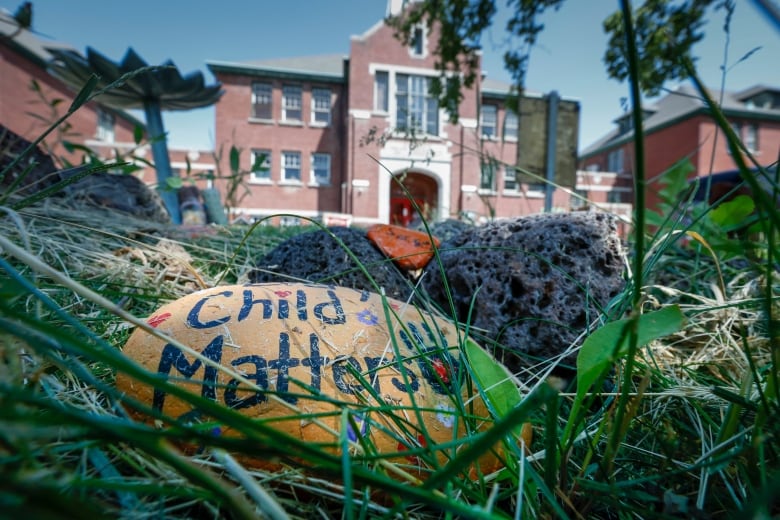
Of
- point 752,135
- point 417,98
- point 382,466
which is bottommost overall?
point 382,466

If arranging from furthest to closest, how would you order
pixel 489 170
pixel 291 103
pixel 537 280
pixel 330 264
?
pixel 291 103 < pixel 489 170 < pixel 330 264 < pixel 537 280

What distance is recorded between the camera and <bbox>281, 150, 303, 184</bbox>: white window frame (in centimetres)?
1823

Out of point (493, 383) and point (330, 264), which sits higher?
point (330, 264)

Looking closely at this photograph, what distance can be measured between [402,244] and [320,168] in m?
17.7

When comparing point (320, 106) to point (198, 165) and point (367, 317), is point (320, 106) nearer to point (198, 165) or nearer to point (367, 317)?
point (198, 165)

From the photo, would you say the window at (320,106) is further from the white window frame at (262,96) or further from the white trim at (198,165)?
the white trim at (198,165)

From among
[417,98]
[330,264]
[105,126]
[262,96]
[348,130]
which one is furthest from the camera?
[105,126]

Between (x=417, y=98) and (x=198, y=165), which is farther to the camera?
(x=198, y=165)

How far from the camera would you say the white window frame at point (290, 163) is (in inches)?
718

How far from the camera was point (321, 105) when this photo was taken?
18.6 metres

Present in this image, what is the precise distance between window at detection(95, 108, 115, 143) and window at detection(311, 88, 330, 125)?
10.4 meters

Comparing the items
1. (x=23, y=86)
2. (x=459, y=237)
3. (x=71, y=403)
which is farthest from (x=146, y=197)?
(x=23, y=86)

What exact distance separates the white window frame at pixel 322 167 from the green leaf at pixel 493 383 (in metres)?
18.2

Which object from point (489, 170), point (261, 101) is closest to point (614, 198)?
point (489, 170)
